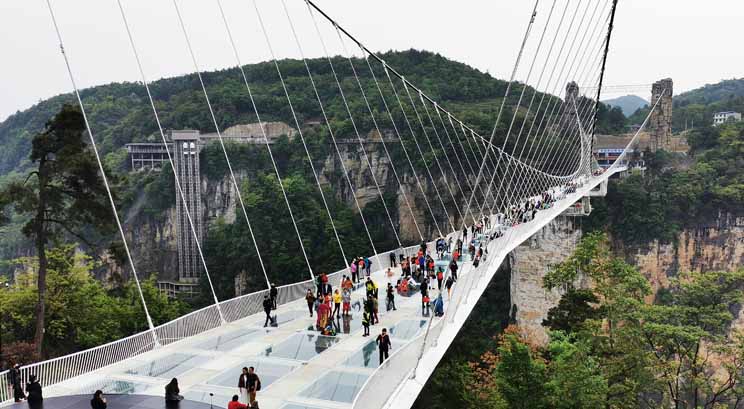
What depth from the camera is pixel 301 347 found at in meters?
10.7

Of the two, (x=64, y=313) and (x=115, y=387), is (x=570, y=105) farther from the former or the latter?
(x=115, y=387)

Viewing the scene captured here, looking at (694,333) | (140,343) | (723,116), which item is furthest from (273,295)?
(723,116)

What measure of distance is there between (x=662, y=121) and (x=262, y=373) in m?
55.7

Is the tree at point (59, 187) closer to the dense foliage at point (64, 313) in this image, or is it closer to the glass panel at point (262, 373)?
the dense foliage at point (64, 313)

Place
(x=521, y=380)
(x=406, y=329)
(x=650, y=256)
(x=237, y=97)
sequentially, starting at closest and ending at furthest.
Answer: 1. (x=406, y=329)
2. (x=521, y=380)
3. (x=650, y=256)
4. (x=237, y=97)

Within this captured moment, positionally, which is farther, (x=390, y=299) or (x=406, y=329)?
(x=390, y=299)

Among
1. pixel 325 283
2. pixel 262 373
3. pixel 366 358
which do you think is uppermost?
pixel 325 283

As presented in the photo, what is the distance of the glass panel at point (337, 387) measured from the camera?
8141mm

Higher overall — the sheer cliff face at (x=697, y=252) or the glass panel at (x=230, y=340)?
the glass panel at (x=230, y=340)

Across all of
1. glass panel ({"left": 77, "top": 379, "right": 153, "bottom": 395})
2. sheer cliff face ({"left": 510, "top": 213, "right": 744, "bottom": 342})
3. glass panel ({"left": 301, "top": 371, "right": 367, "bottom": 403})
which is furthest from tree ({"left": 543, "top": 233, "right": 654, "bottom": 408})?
glass panel ({"left": 77, "top": 379, "right": 153, "bottom": 395})

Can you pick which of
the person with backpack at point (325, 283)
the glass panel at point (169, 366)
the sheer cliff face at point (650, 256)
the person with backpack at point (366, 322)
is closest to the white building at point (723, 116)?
the sheer cliff face at point (650, 256)

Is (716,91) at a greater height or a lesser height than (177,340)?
greater

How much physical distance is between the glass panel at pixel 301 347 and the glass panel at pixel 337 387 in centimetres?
128

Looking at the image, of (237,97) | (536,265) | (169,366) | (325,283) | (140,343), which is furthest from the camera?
(237,97)
